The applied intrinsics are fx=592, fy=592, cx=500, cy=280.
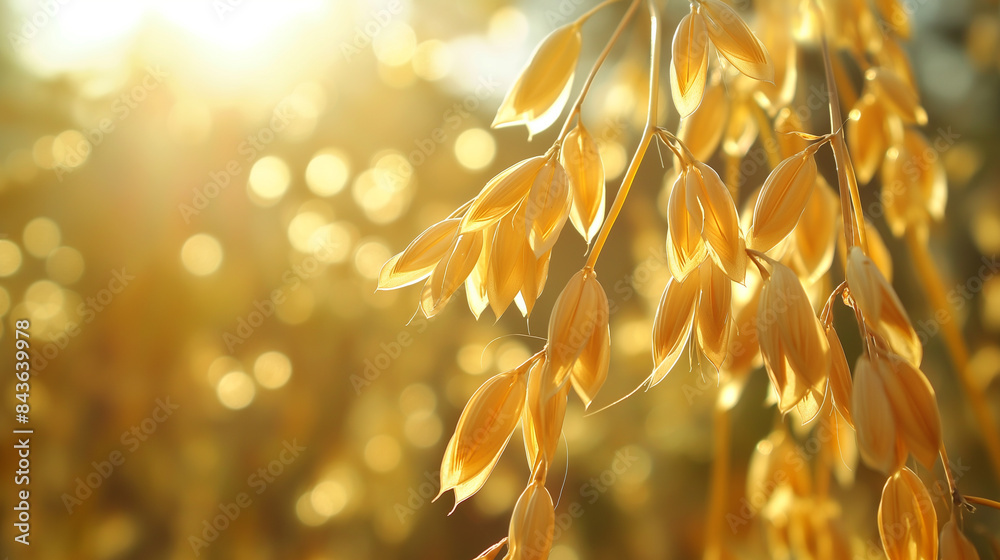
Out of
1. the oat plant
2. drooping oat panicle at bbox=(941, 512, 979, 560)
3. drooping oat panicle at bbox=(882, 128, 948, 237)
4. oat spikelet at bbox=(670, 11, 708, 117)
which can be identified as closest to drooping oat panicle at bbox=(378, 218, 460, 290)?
the oat plant

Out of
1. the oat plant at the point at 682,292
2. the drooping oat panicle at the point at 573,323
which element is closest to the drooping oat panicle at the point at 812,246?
the oat plant at the point at 682,292

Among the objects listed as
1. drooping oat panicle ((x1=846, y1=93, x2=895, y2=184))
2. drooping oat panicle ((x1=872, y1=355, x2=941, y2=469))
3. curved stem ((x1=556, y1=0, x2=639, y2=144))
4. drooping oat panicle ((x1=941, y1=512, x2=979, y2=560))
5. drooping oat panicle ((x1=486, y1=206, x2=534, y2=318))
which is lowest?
drooping oat panicle ((x1=941, y1=512, x2=979, y2=560))

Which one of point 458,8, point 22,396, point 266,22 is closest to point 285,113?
point 266,22

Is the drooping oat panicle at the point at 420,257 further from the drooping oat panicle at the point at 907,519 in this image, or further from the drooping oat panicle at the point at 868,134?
the drooping oat panicle at the point at 868,134

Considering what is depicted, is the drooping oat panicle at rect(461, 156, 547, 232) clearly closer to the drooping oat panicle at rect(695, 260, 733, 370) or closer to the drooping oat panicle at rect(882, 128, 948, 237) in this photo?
the drooping oat panicle at rect(695, 260, 733, 370)

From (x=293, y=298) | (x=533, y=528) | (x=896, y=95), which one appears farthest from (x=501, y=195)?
(x=293, y=298)
